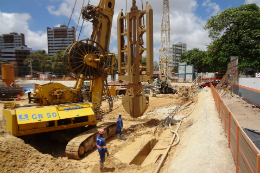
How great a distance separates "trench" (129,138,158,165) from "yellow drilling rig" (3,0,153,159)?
1792 mm

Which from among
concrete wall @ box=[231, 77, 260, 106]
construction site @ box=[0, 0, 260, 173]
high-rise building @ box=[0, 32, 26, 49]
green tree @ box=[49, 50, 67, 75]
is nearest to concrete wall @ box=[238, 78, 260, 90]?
concrete wall @ box=[231, 77, 260, 106]

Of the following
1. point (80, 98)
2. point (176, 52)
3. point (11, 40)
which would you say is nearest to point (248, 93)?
point (80, 98)

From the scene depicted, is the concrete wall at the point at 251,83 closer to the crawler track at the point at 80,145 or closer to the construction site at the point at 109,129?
the construction site at the point at 109,129

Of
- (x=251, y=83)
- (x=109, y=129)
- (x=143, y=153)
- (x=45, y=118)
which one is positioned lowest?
(x=143, y=153)

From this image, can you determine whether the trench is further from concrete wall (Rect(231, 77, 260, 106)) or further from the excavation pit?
concrete wall (Rect(231, 77, 260, 106))

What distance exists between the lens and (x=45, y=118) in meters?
7.00

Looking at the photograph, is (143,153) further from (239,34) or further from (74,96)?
(239,34)

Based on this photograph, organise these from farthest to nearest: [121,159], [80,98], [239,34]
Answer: [239,34] → [80,98] → [121,159]

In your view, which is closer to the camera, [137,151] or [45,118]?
[45,118]

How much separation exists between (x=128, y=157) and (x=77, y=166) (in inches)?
77.1

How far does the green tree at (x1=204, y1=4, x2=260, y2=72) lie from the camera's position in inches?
827

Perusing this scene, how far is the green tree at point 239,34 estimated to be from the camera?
21.0 m

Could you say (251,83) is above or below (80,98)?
above

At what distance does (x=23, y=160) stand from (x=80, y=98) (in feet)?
14.3
